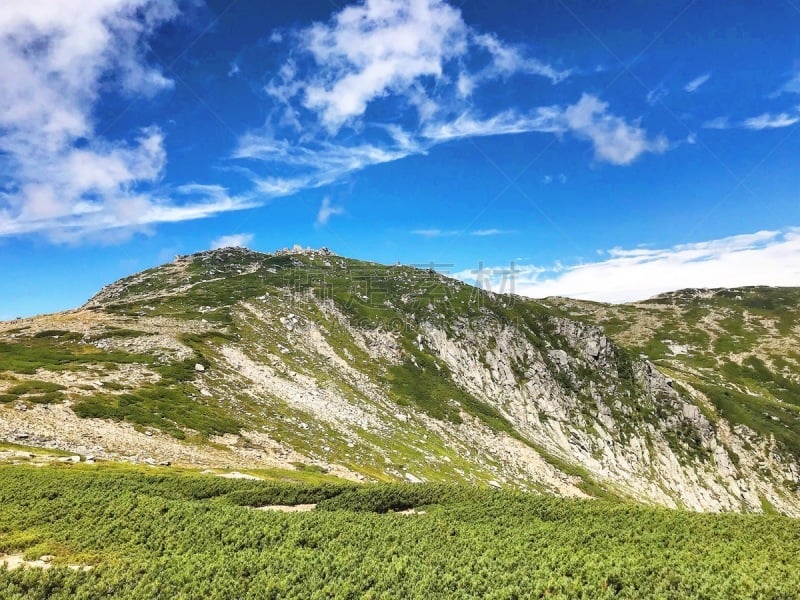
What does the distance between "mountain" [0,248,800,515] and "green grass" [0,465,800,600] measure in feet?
96.5

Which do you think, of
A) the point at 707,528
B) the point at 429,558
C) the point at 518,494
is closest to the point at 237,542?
the point at 429,558

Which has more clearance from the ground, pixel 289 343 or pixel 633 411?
pixel 289 343

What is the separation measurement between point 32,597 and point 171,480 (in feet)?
64.9

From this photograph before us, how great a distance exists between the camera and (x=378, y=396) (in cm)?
11138

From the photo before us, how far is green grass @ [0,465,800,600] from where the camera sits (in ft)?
61.1

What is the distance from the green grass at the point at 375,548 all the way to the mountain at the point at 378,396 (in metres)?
29.4

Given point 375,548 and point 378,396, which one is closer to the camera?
point 375,548

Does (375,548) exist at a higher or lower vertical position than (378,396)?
lower

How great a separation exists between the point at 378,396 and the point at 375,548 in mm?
88931

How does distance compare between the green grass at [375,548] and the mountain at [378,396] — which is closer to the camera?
the green grass at [375,548]

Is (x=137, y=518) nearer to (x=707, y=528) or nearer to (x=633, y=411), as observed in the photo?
(x=707, y=528)

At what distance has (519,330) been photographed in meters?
167

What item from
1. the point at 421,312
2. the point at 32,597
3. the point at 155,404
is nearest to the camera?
the point at 32,597

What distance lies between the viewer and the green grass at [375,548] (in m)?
18.6
